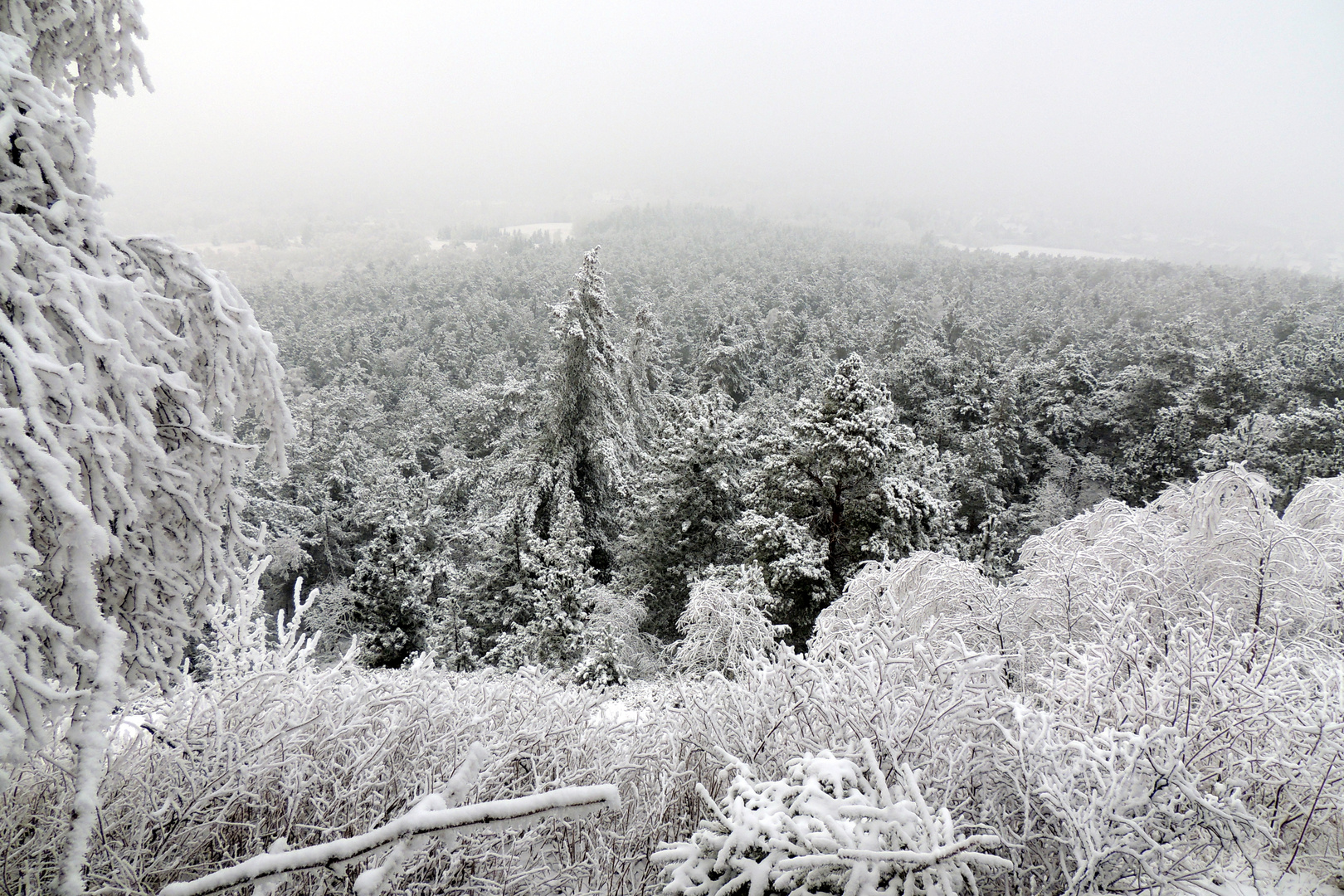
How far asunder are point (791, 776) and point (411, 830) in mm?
1902

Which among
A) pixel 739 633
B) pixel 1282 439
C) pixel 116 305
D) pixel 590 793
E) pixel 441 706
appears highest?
pixel 116 305

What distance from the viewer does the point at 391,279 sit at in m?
83.2

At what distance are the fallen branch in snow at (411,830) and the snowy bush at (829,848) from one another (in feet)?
3.86

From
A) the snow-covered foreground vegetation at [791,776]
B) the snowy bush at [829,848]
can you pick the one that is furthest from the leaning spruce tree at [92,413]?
the snowy bush at [829,848]

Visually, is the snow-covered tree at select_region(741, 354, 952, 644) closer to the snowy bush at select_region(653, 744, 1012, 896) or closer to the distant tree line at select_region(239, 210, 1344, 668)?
the distant tree line at select_region(239, 210, 1344, 668)

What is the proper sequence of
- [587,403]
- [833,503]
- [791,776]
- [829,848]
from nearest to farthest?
[829,848] < [791,776] < [833,503] < [587,403]

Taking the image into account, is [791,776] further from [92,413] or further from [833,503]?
[833,503]

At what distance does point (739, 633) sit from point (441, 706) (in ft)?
25.6

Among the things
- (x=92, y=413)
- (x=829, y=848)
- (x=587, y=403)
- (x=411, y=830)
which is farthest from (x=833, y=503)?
(x=411, y=830)

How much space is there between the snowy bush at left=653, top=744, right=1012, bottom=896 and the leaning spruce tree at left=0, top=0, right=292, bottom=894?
1891 millimetres

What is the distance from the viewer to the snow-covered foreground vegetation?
238 cm

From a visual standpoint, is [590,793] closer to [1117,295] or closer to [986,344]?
[986,344]

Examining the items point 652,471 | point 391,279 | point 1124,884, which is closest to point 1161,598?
point 1124,884

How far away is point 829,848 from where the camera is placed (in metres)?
2.21
